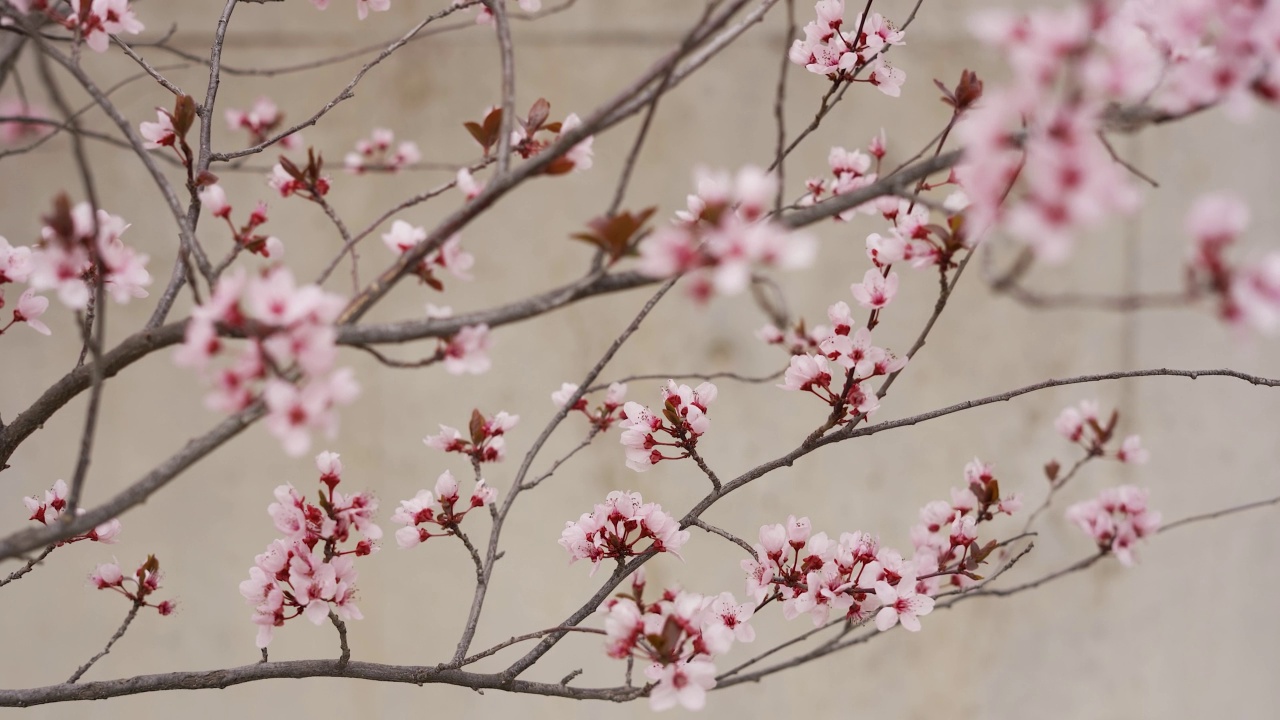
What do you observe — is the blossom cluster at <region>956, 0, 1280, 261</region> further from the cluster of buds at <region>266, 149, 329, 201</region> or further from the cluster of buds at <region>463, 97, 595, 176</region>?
the cluster of buds at <region>266, 149, 329, 201</region>

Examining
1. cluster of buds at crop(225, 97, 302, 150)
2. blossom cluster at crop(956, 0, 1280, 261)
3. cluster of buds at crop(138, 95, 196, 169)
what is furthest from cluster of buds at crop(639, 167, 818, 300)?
cluster of buds at crop(225, 97, 302, 150)

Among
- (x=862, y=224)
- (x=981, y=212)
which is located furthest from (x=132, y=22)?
(x=862, y=224)

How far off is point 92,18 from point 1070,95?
612 millimetres

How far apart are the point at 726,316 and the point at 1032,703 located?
3.19 ft

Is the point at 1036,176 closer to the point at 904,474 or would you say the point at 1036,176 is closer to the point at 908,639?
the point at 904,474

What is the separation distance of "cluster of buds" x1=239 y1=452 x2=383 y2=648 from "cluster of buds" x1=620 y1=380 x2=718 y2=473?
0.75 ft

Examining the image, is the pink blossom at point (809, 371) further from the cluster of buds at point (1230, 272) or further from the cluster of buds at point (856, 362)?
the cluster of buds at point (1230, 272)

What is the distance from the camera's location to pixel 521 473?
2.55ft

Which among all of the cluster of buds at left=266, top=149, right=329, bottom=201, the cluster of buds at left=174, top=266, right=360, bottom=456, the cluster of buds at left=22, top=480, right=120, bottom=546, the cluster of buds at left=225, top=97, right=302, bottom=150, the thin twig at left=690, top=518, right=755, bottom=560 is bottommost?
the cluster of buds at left=174, top=266, right=360, bottom=456

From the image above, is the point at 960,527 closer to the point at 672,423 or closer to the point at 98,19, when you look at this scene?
the point at 672,423

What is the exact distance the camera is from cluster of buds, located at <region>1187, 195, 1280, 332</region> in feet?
1.17

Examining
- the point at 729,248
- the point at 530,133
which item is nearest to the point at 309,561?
the point at 530,133

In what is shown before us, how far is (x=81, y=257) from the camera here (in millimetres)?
517

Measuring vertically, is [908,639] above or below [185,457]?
above
